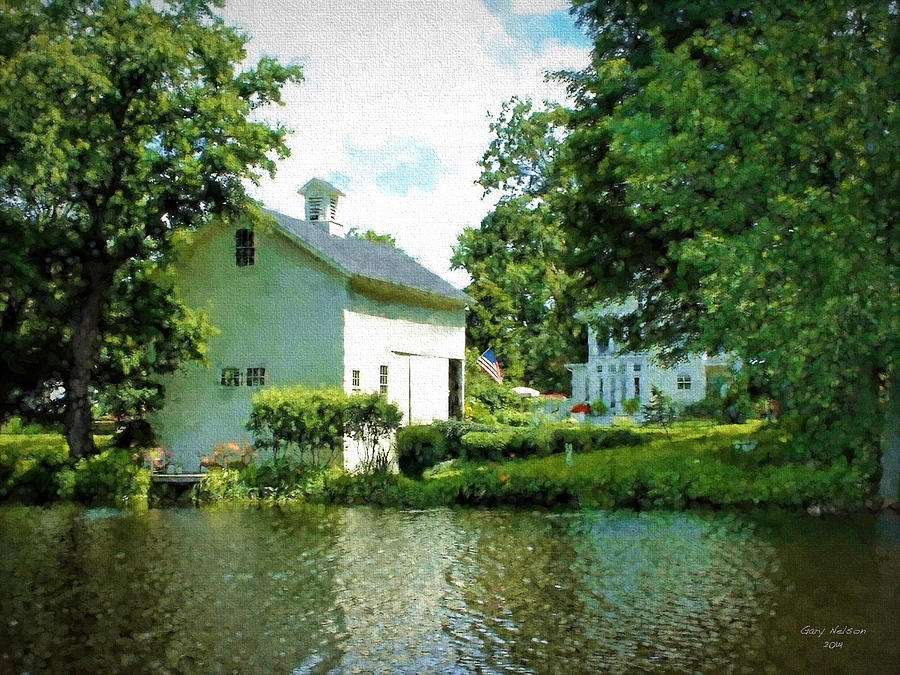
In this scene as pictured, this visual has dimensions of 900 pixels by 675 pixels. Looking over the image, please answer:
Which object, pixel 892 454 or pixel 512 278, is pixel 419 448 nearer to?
pixel 892 454

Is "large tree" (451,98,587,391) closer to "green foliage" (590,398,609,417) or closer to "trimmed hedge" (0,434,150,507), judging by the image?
"green foliage" (590,398,609,417)

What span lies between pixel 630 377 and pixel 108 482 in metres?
32.4

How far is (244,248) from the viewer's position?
23.5 meters

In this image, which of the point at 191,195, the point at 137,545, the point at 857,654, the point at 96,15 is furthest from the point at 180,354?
the point at 857,654

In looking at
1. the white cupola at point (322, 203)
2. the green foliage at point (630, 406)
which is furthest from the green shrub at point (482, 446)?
the green foliage at point (630, 406)

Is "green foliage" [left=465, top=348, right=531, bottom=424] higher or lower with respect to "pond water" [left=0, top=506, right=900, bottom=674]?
higher

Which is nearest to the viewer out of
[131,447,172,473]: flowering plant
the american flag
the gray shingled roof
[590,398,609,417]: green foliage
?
[131,447,172,473]: flowering plant

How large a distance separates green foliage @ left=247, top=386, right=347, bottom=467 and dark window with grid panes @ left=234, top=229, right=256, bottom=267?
4486mm

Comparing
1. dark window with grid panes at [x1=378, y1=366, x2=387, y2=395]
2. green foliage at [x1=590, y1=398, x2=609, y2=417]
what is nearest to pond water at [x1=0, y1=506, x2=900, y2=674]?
dark window with grid panes at [x1=378, y1=366, x2=387, y2=395]

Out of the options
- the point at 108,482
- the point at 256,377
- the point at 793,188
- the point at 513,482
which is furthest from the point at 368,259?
the point at 793,188

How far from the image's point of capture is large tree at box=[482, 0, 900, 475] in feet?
47.5

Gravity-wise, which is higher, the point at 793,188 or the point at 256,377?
the point at 793,188

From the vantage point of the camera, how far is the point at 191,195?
2103 centimetres

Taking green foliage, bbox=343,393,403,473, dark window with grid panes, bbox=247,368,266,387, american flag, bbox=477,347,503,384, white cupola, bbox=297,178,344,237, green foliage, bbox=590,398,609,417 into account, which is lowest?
green foliage, bbox=343,393,403,473
